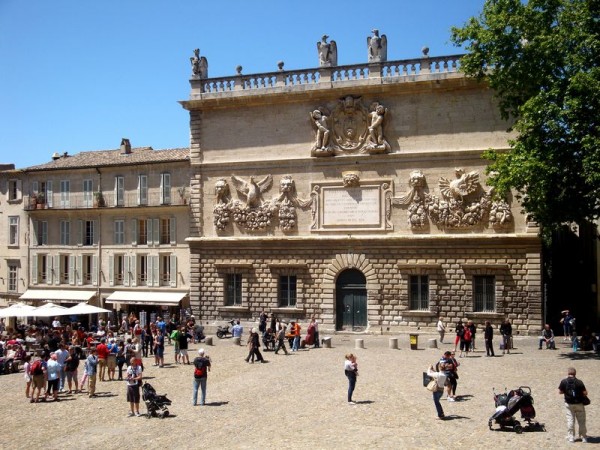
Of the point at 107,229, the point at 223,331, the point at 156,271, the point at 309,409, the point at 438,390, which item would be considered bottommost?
the point at 309,409

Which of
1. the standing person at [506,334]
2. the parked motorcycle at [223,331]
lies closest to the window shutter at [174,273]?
the parked motorcycle at [223,331]

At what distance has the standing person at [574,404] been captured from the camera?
1312 centimetres

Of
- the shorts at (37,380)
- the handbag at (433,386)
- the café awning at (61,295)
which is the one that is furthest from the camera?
the café awning at (61,295)

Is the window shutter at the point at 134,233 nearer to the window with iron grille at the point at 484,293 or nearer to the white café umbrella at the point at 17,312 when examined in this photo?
the white café umbrella at the point at 17,312

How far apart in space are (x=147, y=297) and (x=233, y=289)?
7.30m

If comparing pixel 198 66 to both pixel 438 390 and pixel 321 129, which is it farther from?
pixel 438 390

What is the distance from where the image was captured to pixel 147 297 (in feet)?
130

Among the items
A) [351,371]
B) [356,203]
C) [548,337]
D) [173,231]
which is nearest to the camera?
[351,371]

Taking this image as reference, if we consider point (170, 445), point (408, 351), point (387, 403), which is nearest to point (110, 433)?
point (170, 445)

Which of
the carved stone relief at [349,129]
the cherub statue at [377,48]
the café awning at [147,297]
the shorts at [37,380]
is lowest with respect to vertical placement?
the shorts at [37,380]

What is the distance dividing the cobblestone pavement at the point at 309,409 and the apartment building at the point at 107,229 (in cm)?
1568

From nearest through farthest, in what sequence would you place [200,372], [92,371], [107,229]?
[200,372]
[92,371]
[107,229]

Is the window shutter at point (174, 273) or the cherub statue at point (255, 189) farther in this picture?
the window shutter at point (174, 273)

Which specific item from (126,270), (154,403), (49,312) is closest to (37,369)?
(154,403)
